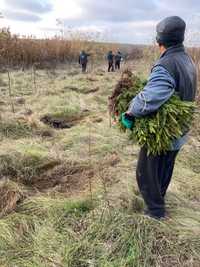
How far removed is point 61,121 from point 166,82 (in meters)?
4.73

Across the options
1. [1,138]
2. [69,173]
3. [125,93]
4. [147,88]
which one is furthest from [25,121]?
[147,88]

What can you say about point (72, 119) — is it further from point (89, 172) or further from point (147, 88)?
point (147, 88)

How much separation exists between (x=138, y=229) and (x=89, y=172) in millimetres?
1502

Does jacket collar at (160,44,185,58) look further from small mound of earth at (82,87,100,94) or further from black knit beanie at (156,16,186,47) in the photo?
small mound of earth at (82,87,100,94)

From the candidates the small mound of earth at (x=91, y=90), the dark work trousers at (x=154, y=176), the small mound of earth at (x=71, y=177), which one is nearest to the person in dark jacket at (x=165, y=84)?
the dark work trousers at (x=154, y=176)

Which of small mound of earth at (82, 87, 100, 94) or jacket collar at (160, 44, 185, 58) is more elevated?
jacket collar at (160, 44, 185, 58)

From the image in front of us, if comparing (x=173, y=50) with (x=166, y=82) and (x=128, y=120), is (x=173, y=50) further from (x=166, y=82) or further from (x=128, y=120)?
(x=128, y=120)

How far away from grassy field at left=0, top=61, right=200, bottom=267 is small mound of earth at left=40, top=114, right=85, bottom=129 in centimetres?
38

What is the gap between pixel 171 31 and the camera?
2996 mm

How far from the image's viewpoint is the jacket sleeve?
2928mm

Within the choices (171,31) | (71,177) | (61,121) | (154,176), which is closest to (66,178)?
(71,177)

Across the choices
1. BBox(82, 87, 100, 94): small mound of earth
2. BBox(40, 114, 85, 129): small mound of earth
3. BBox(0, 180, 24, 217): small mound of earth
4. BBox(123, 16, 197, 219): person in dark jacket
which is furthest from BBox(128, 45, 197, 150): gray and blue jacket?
BBox(82, 87, 100, 94): small mound of earth

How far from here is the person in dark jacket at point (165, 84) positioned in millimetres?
2945

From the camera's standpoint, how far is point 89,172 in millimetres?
4648
